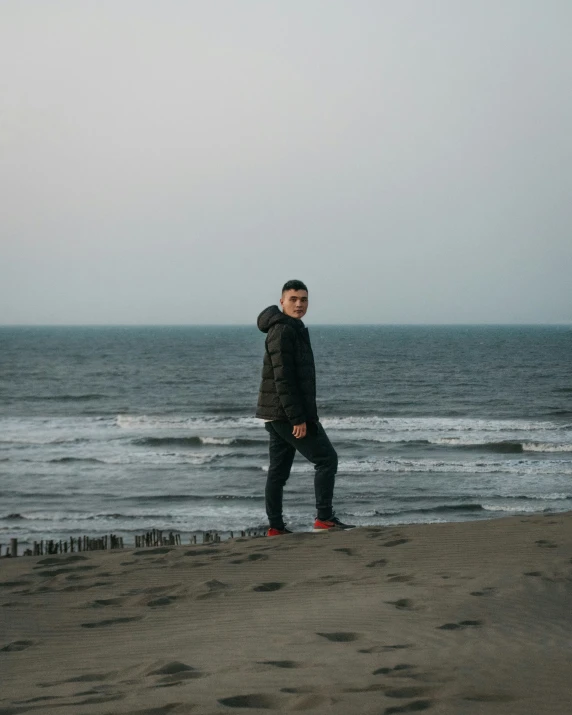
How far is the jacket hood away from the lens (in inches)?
250

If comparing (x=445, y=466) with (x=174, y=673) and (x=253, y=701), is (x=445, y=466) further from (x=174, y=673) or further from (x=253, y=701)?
(x=253, y=701)

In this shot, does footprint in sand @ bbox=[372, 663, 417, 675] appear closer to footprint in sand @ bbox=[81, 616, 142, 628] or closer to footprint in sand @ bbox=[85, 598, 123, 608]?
footprint in sand @ bbox=[81, 616, 142, 628]

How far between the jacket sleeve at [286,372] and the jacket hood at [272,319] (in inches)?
2.4

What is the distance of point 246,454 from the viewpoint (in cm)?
2441

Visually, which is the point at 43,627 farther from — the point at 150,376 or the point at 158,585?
the point at 150,376

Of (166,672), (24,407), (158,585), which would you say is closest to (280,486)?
(158,585)

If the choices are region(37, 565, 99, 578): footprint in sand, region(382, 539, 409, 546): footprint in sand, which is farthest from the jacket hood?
region(37, 565, 99, 578): footprint in sand

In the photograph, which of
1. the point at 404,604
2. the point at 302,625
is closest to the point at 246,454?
the point at 404,604

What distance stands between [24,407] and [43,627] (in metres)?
38.1

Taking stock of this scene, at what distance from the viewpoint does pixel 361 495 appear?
1822cm

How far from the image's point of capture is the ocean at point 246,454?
1664 centimetres

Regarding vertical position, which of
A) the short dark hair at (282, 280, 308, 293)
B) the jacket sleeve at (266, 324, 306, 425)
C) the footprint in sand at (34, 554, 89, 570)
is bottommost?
the footprint in sand at (34, 554, 89, 570)

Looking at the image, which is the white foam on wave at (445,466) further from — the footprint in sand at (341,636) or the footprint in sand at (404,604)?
the footprint in sand at (341,636)

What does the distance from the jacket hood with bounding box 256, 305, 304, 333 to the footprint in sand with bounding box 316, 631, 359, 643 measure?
2.88 m
